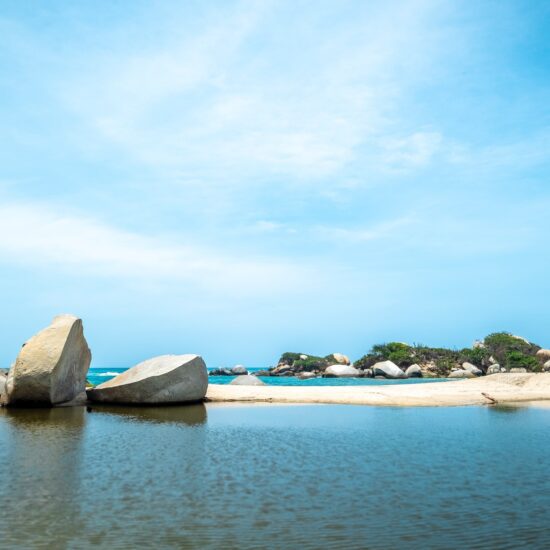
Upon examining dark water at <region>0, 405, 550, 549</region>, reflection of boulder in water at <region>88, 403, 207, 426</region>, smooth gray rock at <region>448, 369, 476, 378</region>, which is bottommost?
dark water at <region>0, 405, 550, 549</region>

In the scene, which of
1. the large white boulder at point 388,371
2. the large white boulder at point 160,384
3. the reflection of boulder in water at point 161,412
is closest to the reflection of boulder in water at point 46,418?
the reflection of boulder in water at point 161,412

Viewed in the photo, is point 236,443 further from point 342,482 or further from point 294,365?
point 294,365

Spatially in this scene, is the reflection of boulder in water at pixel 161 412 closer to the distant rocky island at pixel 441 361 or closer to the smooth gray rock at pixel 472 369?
the distant rocky island at pixel 441 361

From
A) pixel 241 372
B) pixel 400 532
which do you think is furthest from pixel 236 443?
pixel 241 372

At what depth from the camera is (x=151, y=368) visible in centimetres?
2309

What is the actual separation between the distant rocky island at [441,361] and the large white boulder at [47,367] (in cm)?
6148

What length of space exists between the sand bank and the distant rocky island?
158ft

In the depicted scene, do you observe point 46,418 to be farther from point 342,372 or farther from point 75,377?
point 342,372

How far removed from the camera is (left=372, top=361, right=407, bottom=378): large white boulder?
253ft

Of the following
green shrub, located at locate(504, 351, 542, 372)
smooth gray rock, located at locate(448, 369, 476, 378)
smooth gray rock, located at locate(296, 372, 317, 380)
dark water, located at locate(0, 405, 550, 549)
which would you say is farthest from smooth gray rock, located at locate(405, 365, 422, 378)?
dark water, located at locate(0, 405, 550, 549)

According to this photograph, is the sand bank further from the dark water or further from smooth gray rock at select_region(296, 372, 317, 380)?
smooth gray rock at select_region(296, 372, 317, 380)

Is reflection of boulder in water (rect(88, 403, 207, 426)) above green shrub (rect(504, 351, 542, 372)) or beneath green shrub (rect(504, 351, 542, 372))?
beneath

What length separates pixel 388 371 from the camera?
77438 millimetres

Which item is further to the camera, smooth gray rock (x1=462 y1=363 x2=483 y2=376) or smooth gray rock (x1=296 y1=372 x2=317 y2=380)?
smooth gray rock (x1=296 y1=372 x2=317 y2=380)
